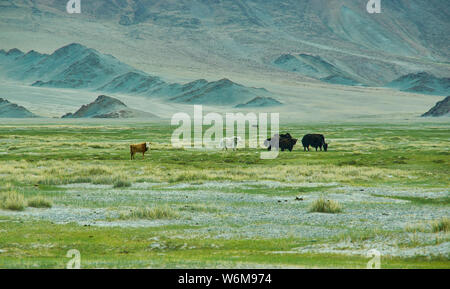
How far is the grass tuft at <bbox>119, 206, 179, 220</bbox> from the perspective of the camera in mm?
20297

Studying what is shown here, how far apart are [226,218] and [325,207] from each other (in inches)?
151

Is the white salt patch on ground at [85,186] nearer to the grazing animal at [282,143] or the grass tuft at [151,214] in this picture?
the grass tuft at [151,214]

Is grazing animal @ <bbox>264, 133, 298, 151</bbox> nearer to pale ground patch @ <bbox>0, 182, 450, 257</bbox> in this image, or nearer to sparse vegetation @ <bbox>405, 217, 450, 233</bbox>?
pale ground patch @ <bbox>0, 182, 450, 257</bbox>

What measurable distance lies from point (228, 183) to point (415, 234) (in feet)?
57.9

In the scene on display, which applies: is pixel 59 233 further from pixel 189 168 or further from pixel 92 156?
pixel 92 156

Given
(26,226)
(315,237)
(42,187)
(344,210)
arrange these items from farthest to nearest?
(42,187)
(344,210)
(26,226)
(315,237)

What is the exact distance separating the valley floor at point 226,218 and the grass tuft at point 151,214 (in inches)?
1.4

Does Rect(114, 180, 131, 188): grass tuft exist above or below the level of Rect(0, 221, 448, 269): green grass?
below

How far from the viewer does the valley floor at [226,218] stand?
44.9ft

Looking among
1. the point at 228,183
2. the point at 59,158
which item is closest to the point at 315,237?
the point at 228,183

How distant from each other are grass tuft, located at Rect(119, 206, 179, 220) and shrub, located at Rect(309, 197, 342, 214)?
5014mm

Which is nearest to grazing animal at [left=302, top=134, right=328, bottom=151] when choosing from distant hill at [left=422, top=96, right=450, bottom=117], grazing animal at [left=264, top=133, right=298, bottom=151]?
grazing animal at [left=264, top=133, right=298, bottom=151]

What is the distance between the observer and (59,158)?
163 ft

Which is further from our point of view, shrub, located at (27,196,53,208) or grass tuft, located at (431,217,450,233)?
shrub, located at (27,196,53,208)
